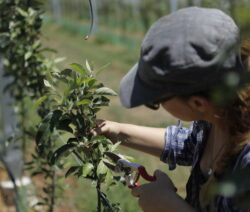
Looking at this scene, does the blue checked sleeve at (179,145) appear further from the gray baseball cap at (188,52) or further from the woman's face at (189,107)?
the gray baseball cap at (188,52)

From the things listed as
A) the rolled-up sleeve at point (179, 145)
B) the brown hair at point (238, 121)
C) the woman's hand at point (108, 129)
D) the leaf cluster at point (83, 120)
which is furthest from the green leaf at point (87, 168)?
the brown hair at point (238, 121)

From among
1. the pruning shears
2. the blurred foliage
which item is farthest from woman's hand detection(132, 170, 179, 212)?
the blurred foliage

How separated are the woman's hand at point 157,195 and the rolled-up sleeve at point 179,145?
1.06ft

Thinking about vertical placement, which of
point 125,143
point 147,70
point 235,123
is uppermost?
point 147,70

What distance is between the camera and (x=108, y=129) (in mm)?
1772

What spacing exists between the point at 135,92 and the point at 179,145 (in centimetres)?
60

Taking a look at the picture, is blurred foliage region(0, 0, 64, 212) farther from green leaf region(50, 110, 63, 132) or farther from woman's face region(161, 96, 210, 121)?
woman's face region(161, 96, 210, 121)

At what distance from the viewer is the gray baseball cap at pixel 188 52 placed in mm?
1145

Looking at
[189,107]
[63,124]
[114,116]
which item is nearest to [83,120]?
[63,124]

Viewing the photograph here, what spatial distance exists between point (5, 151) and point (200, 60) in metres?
2.48

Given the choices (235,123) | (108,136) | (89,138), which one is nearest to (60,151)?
(89,138)

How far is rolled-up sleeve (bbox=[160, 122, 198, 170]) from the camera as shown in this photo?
5.89 ft

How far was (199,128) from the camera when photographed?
1.68 m

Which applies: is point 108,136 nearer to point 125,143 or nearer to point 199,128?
point 125,143
